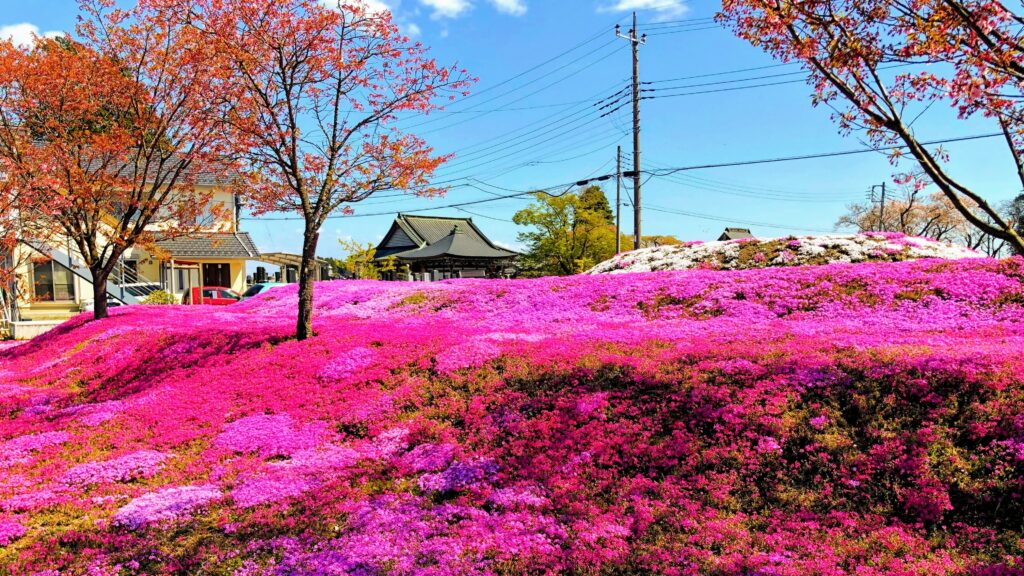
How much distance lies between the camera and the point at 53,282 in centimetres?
2877

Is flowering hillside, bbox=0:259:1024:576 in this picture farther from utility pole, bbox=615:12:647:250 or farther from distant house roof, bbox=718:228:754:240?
distant house roof, bbox=718:228:754:240

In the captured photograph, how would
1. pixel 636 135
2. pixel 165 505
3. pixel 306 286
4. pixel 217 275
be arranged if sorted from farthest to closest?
pixel 217 275, pixel 636 135, pixel 306 286, pixel 165 505

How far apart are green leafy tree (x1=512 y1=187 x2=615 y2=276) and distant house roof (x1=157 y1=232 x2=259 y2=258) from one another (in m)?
18.8

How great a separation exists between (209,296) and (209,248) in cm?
445

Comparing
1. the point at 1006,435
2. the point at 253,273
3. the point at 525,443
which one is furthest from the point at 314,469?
the point at 253,273

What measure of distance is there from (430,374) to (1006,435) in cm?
729

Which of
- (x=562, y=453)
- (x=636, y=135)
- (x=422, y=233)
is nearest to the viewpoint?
(x=562, y=453)

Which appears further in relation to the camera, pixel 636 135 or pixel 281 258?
pixel 281 258

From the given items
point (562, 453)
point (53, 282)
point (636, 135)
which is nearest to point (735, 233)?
point (636, 135)

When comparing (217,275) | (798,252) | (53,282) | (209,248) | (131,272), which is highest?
(209,248)

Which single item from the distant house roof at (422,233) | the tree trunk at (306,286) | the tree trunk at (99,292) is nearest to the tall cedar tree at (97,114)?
the tree trunk at (99,292)

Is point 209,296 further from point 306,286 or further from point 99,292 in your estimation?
point 306,286

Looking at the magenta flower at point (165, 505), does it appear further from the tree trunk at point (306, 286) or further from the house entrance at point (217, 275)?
the house entrance at point (217, 275)

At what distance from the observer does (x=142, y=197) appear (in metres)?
18.7
